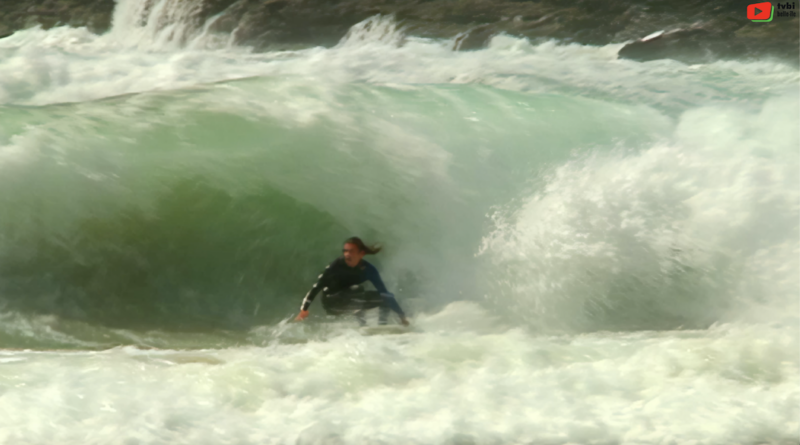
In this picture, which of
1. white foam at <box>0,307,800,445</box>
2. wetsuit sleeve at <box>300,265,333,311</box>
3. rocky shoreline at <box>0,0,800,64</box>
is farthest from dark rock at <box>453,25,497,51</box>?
white foam at <box>0,307,800,445</box>

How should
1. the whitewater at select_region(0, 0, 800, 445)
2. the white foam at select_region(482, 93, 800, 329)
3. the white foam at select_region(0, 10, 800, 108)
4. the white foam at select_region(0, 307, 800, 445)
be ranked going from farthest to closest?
the white foam at select_region(0, 10, 800, 108)
the white foam at select_region(482, 93, 800, 329)
the whitewater at select_region(0, 0, 800, 445)
the white foam at select_region(0, 307, 800, 445)

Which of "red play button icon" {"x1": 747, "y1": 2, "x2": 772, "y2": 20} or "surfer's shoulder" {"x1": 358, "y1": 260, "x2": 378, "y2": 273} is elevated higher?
"red play button icon" {"x1": 747, "y1": 2, "x2": 772, "y2": 20}

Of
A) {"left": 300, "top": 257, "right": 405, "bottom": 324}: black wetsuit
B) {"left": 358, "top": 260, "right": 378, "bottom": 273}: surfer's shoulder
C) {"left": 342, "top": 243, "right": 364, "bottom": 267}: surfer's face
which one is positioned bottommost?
{"left": 300, "top": 257, "right": 405, "bottom": 324}: black wetsuit

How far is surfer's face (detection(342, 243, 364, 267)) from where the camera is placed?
3010mm

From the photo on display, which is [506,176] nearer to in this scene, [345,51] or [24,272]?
[345,51]

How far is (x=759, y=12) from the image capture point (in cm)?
484

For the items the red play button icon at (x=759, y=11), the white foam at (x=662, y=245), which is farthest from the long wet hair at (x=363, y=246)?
the red play button icon at (x=759, y=11)

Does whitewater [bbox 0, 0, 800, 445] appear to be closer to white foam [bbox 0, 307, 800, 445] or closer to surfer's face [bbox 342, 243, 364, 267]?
white foam [bbox 0, 307, 800, 445]

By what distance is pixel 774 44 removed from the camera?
480 cm

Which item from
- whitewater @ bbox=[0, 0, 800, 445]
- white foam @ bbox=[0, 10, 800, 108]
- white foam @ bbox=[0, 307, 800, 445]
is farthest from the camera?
white foam @ bbox=[0, 10, 800, 108]

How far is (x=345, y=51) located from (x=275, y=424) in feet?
12.0

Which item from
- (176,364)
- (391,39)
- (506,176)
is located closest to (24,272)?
(176,364)

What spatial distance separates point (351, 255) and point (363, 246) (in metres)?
0.09

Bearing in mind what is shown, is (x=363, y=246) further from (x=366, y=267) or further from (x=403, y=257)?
(x=403, y=257)
